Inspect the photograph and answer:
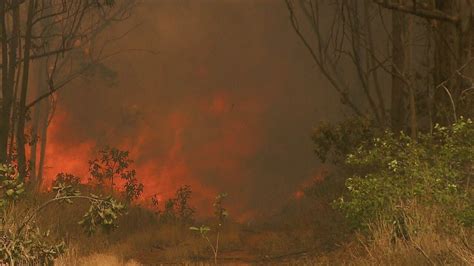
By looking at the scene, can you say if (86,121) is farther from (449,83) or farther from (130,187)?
(449,83)

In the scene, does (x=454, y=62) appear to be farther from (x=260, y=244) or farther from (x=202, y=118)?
(x=202, y=118)

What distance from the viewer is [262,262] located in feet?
32.6

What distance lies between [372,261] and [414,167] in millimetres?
1651

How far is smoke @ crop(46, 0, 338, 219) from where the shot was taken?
27.1 m

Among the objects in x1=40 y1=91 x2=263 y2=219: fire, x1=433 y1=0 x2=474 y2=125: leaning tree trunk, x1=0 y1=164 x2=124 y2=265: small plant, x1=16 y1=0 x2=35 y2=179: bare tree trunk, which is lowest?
x1=0 y1=164 x2=124 y2=265: small plant

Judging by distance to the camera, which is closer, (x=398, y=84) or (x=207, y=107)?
(x=398, y=84)

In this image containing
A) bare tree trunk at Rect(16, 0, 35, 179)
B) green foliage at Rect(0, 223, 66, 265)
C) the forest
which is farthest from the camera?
bare tree trunk at Rect(16, 0, 35, 179)

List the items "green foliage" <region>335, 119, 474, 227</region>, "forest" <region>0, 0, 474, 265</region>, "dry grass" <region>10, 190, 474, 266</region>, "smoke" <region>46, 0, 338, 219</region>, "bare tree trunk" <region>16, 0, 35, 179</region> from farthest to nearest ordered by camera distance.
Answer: "smoke" <region>46, 0, 338, 219</region>
"bare tree trunk" <region>16, 0, 35, 179</region>
"forest" <region>0, 0, 474, 265</region>
"green foliage" <region>335, 119, 474, 227</region>
"dry grass" <region>10, 190, 474, 266</region>

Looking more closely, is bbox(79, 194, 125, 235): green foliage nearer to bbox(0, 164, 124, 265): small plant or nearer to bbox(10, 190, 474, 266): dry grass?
bbox(0, 164, 124, 265): small plant

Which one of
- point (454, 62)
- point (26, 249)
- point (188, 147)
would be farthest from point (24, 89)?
point (188, 147)

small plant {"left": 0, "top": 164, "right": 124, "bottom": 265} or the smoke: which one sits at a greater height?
the smoke

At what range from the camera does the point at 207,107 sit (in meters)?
29.1

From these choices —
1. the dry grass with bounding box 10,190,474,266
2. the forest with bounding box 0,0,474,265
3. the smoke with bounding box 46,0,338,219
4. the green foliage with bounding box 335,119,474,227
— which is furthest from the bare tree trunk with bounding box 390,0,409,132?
the smoke with bounding box 46,0,338,219

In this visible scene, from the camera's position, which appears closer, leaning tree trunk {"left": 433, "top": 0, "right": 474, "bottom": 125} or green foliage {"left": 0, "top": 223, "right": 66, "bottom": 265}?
green foliage {"left": 0, "top": 223, "right": 66, "bottom": 265}
